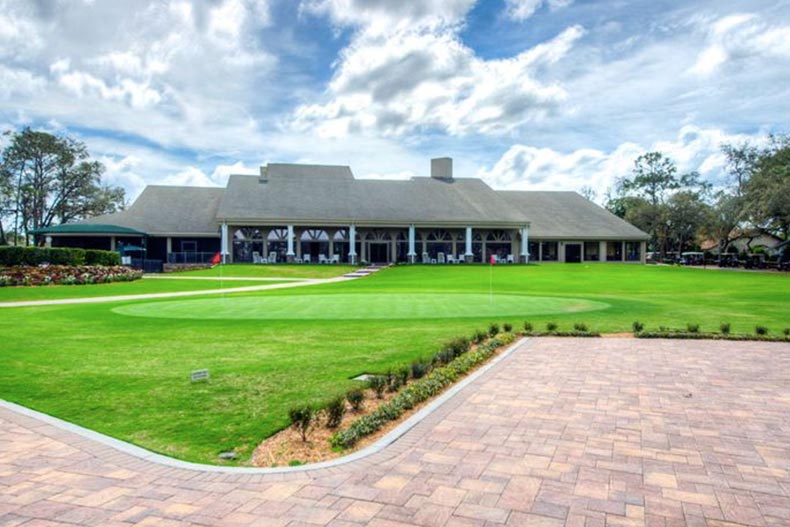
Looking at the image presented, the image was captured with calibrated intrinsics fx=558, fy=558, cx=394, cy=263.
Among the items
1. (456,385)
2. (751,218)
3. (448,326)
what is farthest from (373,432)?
(751,218)

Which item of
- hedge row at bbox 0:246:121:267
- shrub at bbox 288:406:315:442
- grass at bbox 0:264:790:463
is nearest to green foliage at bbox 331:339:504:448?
shrub at bbox 288:406:315:442

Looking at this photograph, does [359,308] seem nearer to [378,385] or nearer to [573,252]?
[378,385]

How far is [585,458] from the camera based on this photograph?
4.40 meters

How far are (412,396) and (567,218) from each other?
4756 cm

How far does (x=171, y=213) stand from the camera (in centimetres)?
4375

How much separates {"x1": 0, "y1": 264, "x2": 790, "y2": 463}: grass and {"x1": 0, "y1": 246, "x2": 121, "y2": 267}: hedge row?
1250 centimetres

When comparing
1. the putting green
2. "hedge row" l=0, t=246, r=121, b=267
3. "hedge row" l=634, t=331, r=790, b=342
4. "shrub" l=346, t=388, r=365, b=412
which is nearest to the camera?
"shrub" l=346, t=388, r=365, b=412

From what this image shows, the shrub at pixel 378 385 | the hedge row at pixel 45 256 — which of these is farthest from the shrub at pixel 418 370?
the hedge row at pixel 45 256

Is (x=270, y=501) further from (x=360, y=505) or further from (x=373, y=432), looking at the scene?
(x=373, y=432)

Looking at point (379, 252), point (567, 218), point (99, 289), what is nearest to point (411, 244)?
point (379, 252)

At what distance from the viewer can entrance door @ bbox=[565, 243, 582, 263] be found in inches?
1935

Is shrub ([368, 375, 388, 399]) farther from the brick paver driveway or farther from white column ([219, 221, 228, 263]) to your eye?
white column ([219, 221, 228, 263])

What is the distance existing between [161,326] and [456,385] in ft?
24.5

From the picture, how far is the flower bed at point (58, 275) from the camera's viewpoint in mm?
24922
